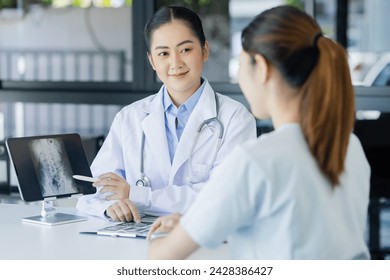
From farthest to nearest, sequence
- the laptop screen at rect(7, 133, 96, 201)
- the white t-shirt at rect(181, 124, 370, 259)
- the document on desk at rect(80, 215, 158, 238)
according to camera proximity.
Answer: the laptop screen at rect(7, 133, 96, 201) < the document on desk at rect(80, 215, 158, 238) < the white t-shirt at rect(181, 124, 370, 259)

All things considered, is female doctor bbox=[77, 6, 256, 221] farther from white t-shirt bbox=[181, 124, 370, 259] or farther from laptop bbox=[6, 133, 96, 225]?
white t-shirt bbox=[181, 124, 370, 259]

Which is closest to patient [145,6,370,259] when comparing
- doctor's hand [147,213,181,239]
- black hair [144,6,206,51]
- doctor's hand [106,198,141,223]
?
doctor's hand [147,213,181,239]

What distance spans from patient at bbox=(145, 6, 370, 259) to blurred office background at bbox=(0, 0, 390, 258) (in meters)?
1.47

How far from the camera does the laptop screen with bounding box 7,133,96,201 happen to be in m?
2.18

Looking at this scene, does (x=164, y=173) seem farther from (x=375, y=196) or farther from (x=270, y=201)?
(x=375, y=196)

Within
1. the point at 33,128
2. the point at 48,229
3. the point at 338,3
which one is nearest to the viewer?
the point at 48,229

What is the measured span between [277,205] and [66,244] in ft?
2.66

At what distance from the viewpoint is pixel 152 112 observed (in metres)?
2.54

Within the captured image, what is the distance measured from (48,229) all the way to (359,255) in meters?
1.00

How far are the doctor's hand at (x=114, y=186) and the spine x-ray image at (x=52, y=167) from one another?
85 millimetres

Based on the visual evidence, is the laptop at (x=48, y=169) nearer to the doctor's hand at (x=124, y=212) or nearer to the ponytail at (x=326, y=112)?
the doctor's hand at (x=124, y=212)

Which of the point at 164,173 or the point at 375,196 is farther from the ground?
the point at 164,173
